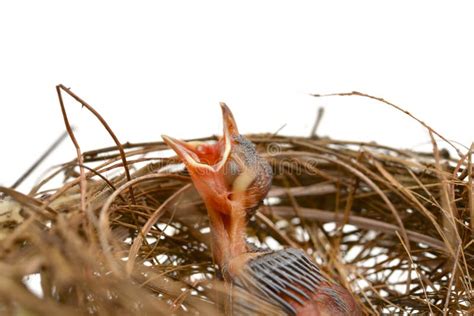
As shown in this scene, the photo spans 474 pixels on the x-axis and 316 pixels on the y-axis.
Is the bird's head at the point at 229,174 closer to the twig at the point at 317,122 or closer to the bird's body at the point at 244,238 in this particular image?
the bird's body at the point at 244,238

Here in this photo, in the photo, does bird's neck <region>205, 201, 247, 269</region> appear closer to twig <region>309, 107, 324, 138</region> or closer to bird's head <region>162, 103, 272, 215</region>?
bird's head <region>162, 103, 272, 215</region>

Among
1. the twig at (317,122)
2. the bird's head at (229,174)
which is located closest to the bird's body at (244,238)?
the bird's head at (229,174)

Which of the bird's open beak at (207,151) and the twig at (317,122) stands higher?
the twig at (317,122)

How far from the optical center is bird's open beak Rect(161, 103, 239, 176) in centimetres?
106

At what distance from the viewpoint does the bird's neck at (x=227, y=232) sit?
3.48 feet

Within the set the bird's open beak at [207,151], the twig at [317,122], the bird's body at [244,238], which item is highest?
the twig at [317,122]

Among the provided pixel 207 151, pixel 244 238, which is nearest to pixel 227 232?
pixel 244 238

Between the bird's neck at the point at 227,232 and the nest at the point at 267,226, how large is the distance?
0.05 metres

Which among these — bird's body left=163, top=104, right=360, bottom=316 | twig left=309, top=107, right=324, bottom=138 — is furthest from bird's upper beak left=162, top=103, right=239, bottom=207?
twig left=309, top=107, right=324, bottom=138

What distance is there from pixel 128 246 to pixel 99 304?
25 centimetres

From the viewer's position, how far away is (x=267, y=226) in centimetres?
131

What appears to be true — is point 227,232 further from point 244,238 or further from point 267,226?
point 267,226

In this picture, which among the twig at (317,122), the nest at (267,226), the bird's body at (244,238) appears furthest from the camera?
the twig at (317,122)

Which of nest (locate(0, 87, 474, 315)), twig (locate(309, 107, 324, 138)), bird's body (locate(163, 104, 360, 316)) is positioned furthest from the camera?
twig (locate(309, 107, 324, 138))
